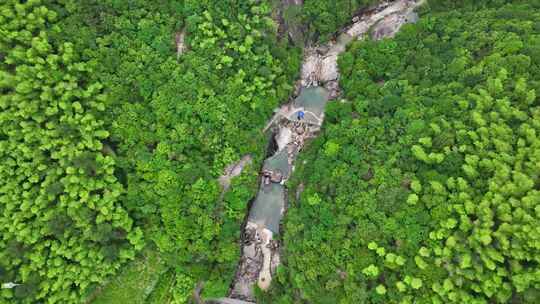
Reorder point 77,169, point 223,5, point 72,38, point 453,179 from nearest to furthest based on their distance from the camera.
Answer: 1. point 453,179
2. point 77,169
3. point 72,38
4. point 223,5

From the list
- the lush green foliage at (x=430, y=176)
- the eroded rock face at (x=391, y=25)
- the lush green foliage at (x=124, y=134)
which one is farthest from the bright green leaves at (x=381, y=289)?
the eroded rock face at (x=391, y=25)

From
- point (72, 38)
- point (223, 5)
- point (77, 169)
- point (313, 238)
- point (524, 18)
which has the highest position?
point (72, 38)

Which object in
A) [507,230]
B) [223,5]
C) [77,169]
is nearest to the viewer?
[507,230]

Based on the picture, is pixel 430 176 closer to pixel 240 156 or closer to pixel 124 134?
pixel 240 156

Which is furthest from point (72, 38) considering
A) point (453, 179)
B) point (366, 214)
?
point (453, 179)

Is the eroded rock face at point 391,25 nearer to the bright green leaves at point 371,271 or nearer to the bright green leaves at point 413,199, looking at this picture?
the bright green leaves at point 413,199

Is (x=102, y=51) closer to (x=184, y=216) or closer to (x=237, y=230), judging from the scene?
(x=184, y=216)

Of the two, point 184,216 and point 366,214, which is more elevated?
point 184,216
